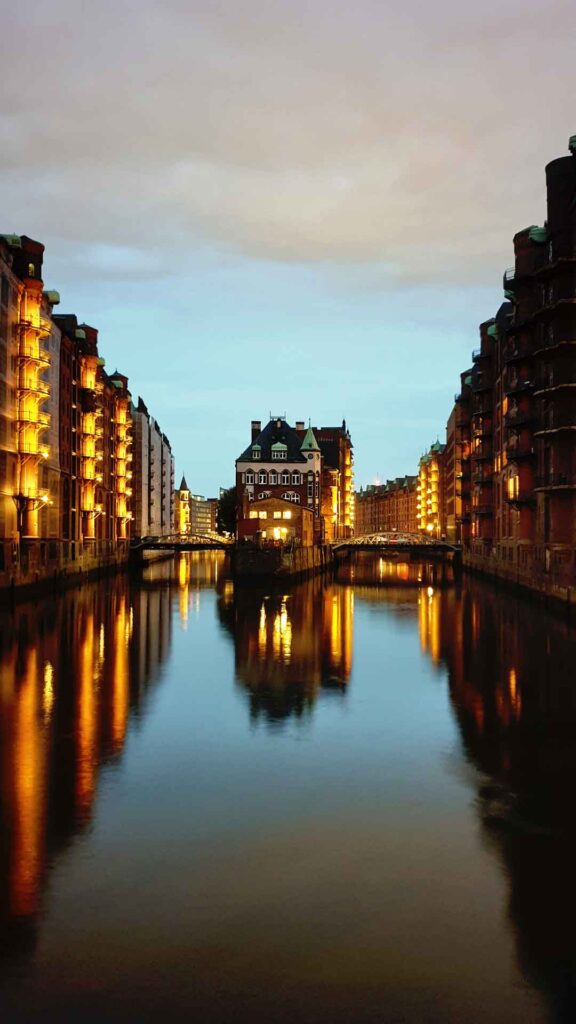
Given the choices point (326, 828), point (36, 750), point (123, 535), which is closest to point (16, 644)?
point (36, 750)

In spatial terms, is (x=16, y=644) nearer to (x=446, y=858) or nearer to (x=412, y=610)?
(x=446, y=858)

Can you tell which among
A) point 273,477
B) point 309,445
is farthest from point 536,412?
point 309,445

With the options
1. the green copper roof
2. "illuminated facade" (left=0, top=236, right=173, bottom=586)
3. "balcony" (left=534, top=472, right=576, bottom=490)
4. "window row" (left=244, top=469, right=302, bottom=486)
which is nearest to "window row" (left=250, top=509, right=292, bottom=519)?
Answer: "illuminated facade" (left=0, top=236, right=173, bottom=586)

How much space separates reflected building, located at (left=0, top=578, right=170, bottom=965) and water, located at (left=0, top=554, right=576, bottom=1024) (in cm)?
9

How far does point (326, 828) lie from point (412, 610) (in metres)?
56.9

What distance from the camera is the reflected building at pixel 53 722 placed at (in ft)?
51.8

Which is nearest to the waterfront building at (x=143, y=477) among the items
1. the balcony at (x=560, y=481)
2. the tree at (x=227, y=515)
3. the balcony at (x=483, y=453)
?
the tree at (x=227, y=515)

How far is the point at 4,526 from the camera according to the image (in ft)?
223

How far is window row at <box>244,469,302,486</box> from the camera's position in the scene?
15975 cm

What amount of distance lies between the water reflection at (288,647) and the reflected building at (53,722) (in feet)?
15.5

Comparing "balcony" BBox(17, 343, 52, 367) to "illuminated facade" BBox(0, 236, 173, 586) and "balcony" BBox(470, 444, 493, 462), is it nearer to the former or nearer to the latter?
"illuminated facade" BBox(0, 236, 173, 586)

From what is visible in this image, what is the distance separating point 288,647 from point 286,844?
31.3 m

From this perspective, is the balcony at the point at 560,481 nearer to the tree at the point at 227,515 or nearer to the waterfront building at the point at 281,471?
the waterfront building at the point at 281,471

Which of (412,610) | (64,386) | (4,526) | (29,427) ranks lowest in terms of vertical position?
(412,610)
